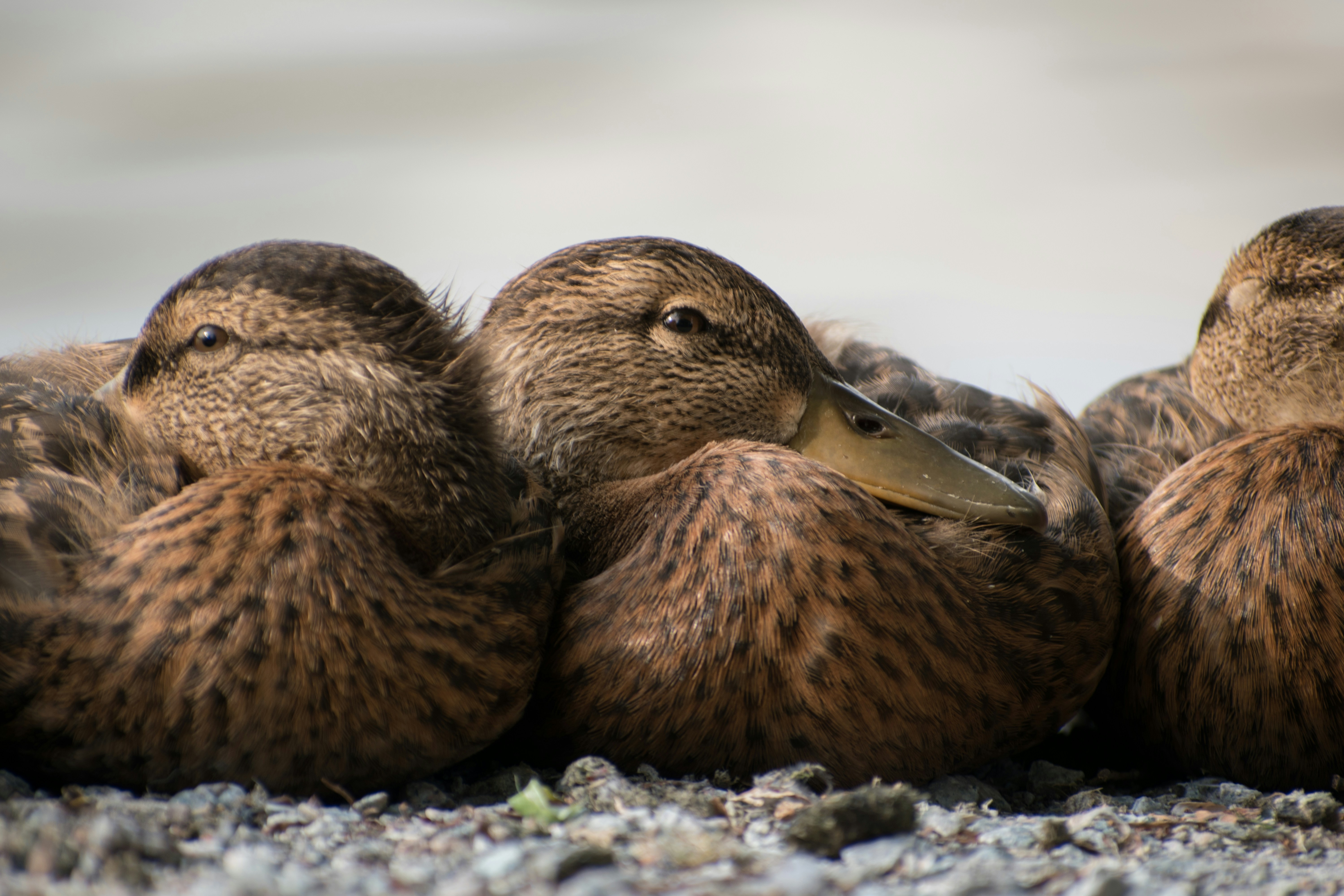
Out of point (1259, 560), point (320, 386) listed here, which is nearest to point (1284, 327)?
point (1259, 560)

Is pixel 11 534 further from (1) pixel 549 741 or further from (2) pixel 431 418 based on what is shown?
(1) pixel 549 741

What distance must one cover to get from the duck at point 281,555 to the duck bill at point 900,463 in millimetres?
544

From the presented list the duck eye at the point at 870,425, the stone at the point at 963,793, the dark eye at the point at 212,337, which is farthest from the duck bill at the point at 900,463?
the dark eye at the point at 212,337

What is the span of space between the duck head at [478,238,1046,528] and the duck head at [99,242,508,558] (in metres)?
0.25

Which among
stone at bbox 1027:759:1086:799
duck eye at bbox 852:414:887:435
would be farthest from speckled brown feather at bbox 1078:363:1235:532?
duck eye at bbox 852:414:887:435

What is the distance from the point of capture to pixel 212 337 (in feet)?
5.97

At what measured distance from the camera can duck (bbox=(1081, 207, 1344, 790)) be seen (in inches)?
77.2

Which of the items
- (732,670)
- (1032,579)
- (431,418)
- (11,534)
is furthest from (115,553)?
(1032,579)

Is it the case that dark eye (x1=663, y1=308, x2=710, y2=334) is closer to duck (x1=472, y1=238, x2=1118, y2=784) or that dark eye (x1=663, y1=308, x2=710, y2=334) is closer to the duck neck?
duck (x1=472, y1=238, x2=1118, y2=784)

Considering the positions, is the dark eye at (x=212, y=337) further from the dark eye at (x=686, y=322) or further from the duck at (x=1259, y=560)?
the duck at (x=1259, y=560)

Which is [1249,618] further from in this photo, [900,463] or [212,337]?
[212,337]

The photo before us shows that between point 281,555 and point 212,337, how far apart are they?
1.47ft

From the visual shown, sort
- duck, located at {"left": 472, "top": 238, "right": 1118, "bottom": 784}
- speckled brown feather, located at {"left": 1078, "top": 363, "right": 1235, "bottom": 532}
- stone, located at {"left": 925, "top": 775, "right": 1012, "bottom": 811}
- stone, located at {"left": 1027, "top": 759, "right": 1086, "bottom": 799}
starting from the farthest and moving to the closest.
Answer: speckled brown feather, located at {"left": 1078, "top": 363, "right": 1235, "bottom": 532} < stone, located at {"left": 1027, "top": 759, "right": 1086, "bottom": 799} < stone, located at {"left": 925, "top": 775, "right": 1012, "bottom": 811} < duck, located at {"left": 472, "top": 238, "right": 1118, "bottom": 784}

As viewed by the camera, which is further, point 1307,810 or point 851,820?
point 1307,810
